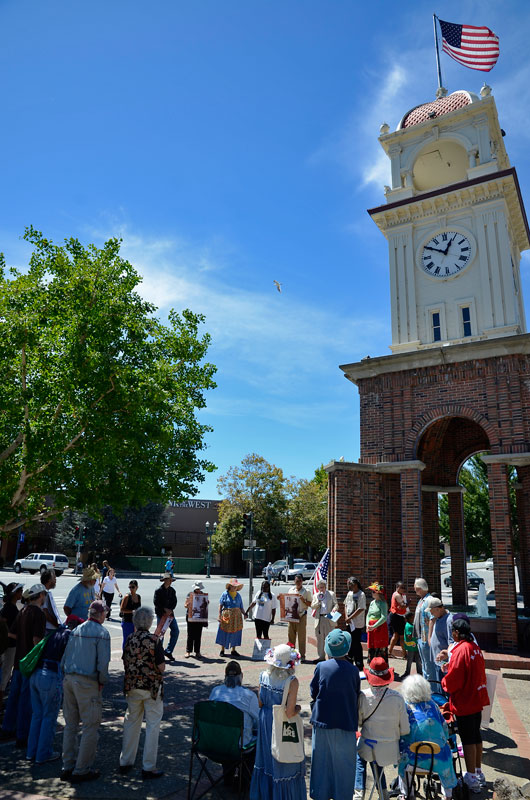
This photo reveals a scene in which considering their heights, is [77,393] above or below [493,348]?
below

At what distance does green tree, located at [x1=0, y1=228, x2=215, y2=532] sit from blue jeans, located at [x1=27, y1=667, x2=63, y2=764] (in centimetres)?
314

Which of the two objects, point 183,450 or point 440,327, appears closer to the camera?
point 183,450

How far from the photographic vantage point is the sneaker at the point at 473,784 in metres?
5.26

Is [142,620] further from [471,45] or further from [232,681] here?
[471,45]

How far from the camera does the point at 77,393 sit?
887 centimetres

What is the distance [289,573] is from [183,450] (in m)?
32.8

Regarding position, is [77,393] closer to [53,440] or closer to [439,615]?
[53,440]

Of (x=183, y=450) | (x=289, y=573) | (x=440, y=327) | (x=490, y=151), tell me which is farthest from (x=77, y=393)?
(x=289, y=573)

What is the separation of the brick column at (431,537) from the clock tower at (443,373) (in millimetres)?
47

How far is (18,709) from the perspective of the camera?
6562 mm

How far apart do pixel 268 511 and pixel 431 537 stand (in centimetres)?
3090

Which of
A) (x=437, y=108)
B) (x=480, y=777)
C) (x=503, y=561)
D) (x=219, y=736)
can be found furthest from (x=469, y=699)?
(x=437, y=108)

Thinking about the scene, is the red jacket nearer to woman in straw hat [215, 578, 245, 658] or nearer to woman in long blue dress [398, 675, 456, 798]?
woman in long blue dress [398, 675, 456, 798]

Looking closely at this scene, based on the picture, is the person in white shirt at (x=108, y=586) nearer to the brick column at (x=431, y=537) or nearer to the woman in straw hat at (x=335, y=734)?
the brick column at (x=431, y=537)
